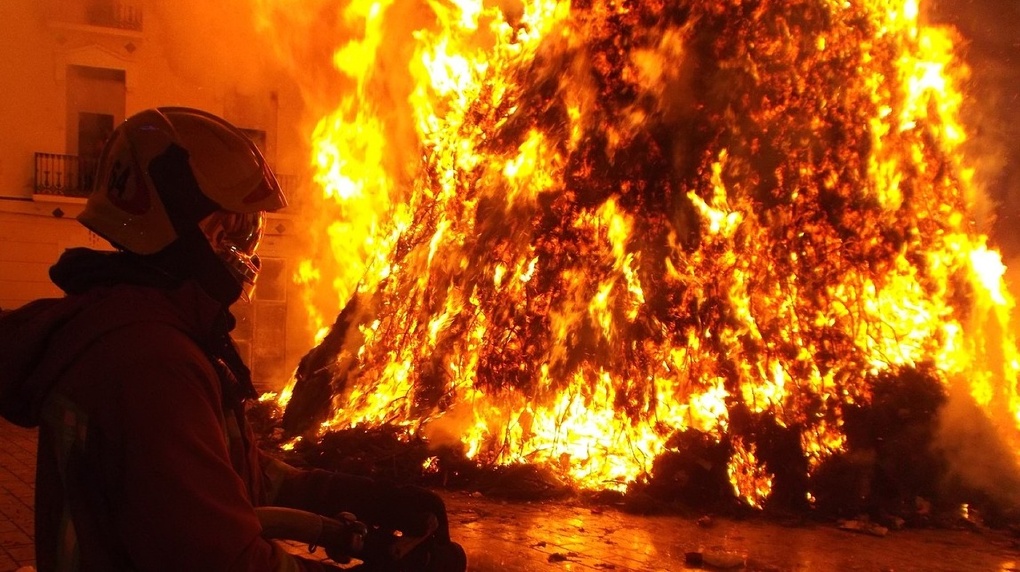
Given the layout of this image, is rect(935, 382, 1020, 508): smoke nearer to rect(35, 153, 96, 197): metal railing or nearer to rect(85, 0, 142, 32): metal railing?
rect(35, 153, 96, 197): metal railing

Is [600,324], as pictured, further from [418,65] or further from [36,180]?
[36,180]

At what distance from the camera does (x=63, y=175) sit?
53.4ft

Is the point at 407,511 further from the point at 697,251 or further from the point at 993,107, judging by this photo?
the point at 993,107

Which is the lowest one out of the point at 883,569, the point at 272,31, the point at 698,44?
the point at 883,569

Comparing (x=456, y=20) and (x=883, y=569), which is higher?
(x=456, y=20)

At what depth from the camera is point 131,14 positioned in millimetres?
16875

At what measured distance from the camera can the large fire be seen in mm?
6812

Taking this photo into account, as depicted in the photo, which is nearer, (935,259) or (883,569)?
(883,569)

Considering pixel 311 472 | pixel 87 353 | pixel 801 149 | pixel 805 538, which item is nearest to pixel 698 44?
pixel 801 149

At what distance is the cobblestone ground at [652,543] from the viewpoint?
461cm

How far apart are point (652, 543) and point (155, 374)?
170 inches

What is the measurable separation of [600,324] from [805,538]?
2.47m

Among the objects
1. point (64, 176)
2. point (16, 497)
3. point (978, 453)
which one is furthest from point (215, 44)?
point (978, 453)

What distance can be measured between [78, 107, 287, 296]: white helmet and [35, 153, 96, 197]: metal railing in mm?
16239
